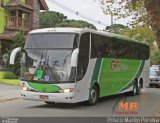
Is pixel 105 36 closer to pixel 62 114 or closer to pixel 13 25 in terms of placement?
pixel 62 114

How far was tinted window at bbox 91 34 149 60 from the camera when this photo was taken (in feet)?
69.6

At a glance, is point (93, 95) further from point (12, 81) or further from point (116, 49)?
point (12, 81)

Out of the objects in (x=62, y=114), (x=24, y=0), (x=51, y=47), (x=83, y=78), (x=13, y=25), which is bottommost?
(x=62, y=114)

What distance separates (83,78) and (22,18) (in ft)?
85.1

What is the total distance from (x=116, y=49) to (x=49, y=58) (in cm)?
599

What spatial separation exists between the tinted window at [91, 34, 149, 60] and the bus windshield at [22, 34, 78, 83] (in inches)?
76.5

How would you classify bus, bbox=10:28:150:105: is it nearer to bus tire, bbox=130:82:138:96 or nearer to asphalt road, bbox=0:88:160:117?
asphalt road, bbox=0:88:160:117

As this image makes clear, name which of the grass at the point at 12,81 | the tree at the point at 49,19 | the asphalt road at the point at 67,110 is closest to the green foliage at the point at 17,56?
the grass at the point at 12,81

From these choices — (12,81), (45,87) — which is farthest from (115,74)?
(12,81)

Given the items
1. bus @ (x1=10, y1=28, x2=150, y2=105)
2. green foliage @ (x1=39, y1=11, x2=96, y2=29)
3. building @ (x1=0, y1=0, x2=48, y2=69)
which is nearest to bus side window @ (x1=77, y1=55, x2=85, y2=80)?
bus @ (x1=10, y1=28, x2=150, y2=105)

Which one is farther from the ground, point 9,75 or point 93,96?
point 9,75

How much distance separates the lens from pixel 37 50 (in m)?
19.5

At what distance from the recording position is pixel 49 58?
19141 mm

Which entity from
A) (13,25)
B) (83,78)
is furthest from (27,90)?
(13,25)
